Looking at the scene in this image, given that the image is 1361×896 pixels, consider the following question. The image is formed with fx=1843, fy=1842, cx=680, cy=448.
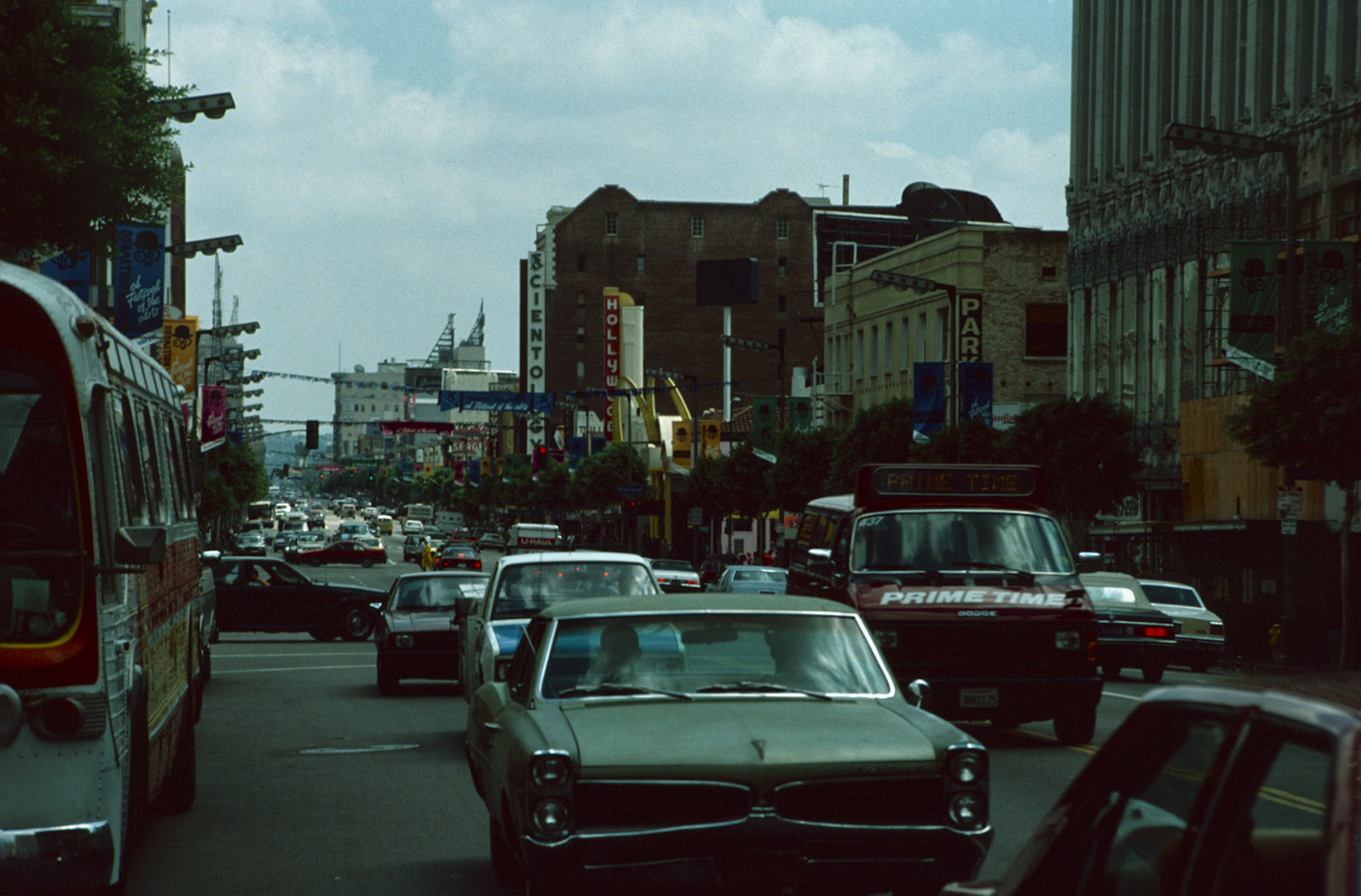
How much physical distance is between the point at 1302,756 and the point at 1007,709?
12051 millimetres

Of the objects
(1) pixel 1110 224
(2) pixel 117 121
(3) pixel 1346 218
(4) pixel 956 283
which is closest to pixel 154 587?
(2) pixel 117 121

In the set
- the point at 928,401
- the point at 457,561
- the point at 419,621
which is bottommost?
the point at 457,561

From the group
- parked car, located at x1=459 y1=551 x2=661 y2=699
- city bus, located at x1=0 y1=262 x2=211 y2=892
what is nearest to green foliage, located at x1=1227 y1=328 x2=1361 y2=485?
parked car, located at x1=459 y1=551 x2=661 y2=699

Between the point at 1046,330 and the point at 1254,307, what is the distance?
108ft

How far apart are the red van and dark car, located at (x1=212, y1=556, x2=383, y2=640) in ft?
63.7

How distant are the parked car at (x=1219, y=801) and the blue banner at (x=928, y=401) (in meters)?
45.1

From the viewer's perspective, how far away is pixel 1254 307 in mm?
34281

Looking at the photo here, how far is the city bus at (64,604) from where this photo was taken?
7133 millimetres

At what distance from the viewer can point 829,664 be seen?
8.78 m

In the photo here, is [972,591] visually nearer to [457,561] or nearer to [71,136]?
[71,136]

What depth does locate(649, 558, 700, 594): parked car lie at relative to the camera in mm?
38000

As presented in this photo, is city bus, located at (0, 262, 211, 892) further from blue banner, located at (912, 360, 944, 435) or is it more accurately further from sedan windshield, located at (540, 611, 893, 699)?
blue banner, located at (912, 360, 944, 435)

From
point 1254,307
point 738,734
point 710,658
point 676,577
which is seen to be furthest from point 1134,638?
point 738,734

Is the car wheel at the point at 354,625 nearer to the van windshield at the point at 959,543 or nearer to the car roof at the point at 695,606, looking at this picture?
the van windshield at the point at 959,543
